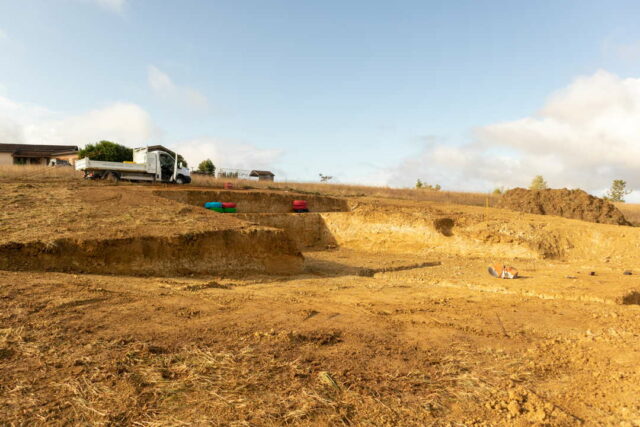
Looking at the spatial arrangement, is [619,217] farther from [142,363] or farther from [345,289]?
[142,363]

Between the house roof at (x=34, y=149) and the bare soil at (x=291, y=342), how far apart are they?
3619cm

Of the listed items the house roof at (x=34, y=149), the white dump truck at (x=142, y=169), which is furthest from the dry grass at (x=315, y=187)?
the house roof at (x=34, y=149)

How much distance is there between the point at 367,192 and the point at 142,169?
59.9 feet

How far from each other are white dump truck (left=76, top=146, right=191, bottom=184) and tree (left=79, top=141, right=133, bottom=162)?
1267cm

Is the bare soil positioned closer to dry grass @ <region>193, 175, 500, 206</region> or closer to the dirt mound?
the dirt mound

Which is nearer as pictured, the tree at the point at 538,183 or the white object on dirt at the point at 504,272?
the white object on dirt at the point at 504,272

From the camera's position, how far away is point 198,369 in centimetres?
365

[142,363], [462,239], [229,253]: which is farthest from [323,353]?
[462,239]

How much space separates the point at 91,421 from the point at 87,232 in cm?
775

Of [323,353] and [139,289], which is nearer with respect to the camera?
[323,353]

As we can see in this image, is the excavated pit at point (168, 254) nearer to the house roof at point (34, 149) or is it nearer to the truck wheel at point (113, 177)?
the truck wheel at point (113, 177)

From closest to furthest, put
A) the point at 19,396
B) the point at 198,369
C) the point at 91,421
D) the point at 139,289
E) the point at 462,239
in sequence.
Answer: the point at 91,421 < the point at 19,396 < the point at 198,369 < the point at 139,289 < the point at 462,239

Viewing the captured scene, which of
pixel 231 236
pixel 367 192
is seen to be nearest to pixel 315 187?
pixel 367 192

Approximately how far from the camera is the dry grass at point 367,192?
30.0 meters
